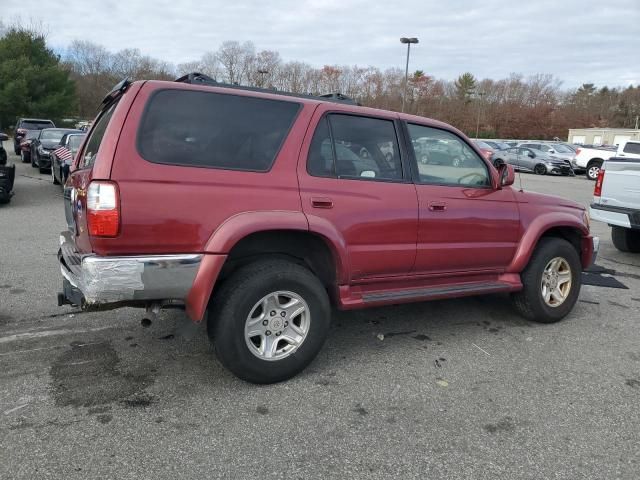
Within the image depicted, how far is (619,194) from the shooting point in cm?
723

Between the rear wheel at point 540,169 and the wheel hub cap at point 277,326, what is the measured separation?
25851 millimetres

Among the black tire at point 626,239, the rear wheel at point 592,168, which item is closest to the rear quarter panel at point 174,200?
the black tire at point 626,239

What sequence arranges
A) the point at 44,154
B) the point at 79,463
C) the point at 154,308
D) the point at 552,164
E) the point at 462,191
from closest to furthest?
1. the point at 79,463
2. the point at 154,308
3. the point at 462,191
4. the point at 44,154
5. the point at 552,164

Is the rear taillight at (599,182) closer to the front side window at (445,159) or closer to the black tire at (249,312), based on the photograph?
the front side window at (445,159)

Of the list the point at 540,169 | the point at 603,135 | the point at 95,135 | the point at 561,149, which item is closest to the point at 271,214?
the point at 95,135

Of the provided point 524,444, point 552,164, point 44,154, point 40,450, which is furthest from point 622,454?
point 552,164

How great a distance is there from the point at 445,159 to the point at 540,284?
58.6 inches

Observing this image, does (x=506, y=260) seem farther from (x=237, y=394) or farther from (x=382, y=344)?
(x=237, y=394)

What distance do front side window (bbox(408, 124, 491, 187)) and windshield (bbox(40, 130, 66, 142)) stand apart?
52.4 ft

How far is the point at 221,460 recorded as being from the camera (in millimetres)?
2576

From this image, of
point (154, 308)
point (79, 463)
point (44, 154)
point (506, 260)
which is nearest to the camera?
point (79, 463)

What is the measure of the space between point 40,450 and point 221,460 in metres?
0.92

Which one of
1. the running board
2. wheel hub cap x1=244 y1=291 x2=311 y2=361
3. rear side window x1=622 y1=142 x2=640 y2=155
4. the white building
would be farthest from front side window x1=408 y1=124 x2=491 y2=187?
the white building

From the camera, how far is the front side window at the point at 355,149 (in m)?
3.48
